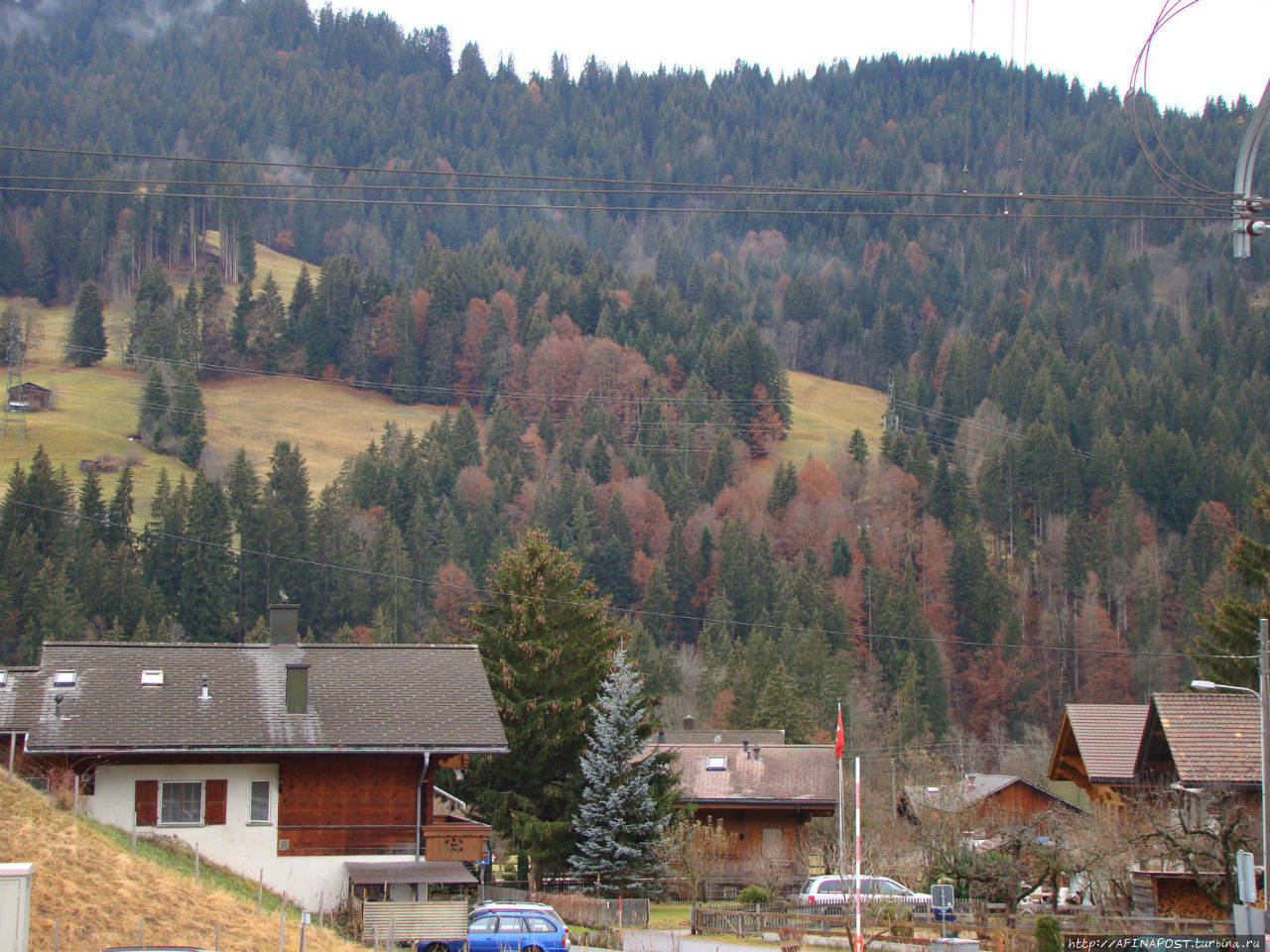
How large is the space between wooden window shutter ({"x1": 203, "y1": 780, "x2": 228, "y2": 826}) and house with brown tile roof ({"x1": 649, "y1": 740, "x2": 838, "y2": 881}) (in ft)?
59.3

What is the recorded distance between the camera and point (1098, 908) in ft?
104

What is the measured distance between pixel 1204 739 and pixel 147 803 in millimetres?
23471

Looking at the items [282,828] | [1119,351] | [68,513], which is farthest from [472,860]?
[1119,351]

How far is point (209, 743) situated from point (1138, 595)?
351 ft

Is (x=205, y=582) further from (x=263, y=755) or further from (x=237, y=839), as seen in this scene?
(x=237, y=839)

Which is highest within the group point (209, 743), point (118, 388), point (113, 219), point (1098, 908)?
point (113, 219)

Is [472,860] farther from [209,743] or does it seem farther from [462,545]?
[462,545]

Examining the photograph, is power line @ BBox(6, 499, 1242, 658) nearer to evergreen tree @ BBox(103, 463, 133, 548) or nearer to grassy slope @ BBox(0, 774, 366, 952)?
evergreen tree @ BBox(103, 463, 133, 548)

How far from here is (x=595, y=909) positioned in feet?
116

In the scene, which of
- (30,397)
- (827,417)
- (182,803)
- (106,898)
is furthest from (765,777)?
(827,417)

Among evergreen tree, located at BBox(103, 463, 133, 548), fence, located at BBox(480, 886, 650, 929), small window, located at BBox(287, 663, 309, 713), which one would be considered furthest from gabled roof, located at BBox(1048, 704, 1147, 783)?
evergreen tree, located at BBox(103, 463, 133, 548)

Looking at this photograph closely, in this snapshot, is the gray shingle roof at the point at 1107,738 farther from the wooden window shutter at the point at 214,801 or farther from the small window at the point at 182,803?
the small window at the point at 182,803

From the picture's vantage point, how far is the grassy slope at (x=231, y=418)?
12712 centimetres

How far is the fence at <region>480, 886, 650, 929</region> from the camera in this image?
35.3 m
